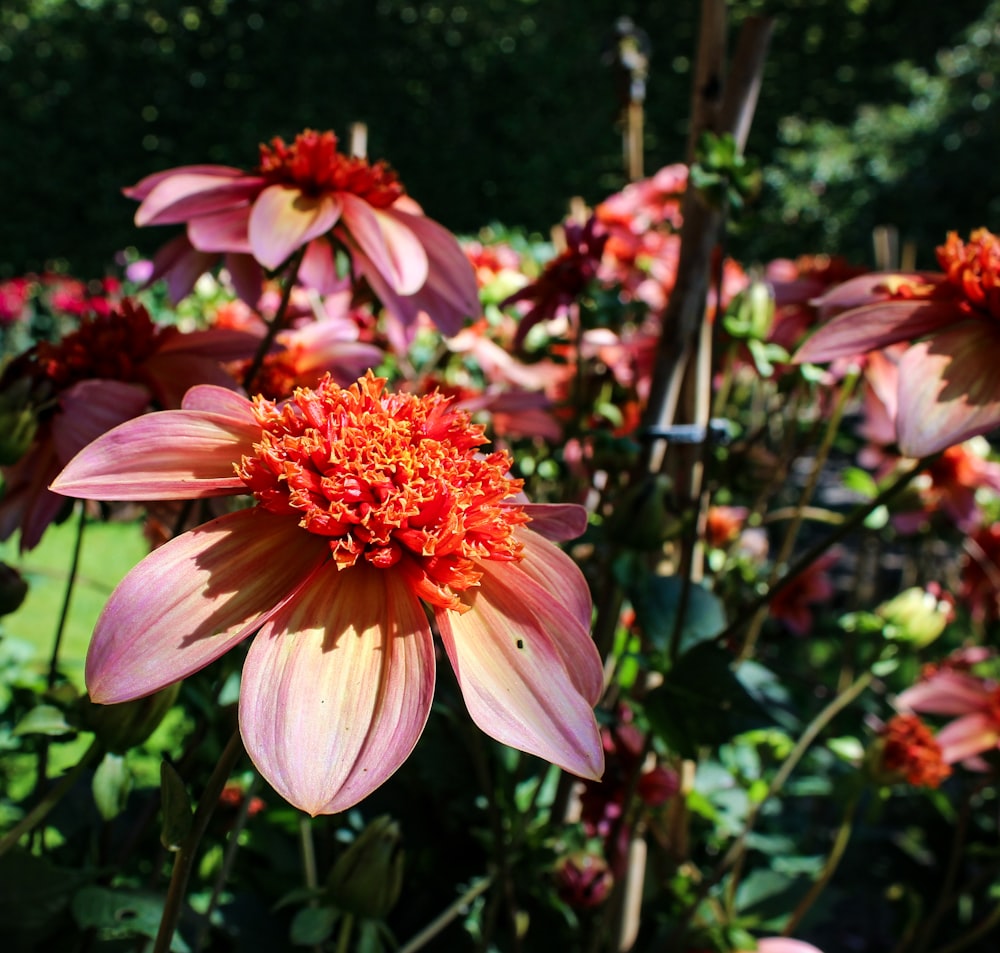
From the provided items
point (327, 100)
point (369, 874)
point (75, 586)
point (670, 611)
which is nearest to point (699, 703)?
point (670, 611)

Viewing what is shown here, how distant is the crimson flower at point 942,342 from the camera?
535 millimetres

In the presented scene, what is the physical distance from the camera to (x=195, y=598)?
40 cm

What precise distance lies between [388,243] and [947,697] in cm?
78

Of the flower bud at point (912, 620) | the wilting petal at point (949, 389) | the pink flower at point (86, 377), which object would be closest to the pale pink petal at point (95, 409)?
the pink flower at point (86, 377)

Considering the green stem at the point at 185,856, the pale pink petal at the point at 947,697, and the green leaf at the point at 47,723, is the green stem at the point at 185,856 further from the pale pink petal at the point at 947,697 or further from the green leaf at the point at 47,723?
the pale pink petal at the point at 947,697

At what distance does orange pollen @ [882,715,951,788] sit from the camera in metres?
0.97

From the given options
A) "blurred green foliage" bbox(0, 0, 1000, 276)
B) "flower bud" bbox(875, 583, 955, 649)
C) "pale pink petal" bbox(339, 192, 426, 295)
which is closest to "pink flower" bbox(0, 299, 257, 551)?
"pale pink petal" bbox(339, 192, 426, 295)

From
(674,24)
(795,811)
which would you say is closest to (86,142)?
(674,24)

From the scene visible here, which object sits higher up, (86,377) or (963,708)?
(86,377)

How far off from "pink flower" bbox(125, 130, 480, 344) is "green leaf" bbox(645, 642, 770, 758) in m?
0.31

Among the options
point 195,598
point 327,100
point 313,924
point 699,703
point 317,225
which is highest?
point 327,100

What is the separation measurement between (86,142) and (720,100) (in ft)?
25.9

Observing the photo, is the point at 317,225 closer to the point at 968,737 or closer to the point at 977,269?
the point at 977,269

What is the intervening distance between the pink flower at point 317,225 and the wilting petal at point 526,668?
278mm
